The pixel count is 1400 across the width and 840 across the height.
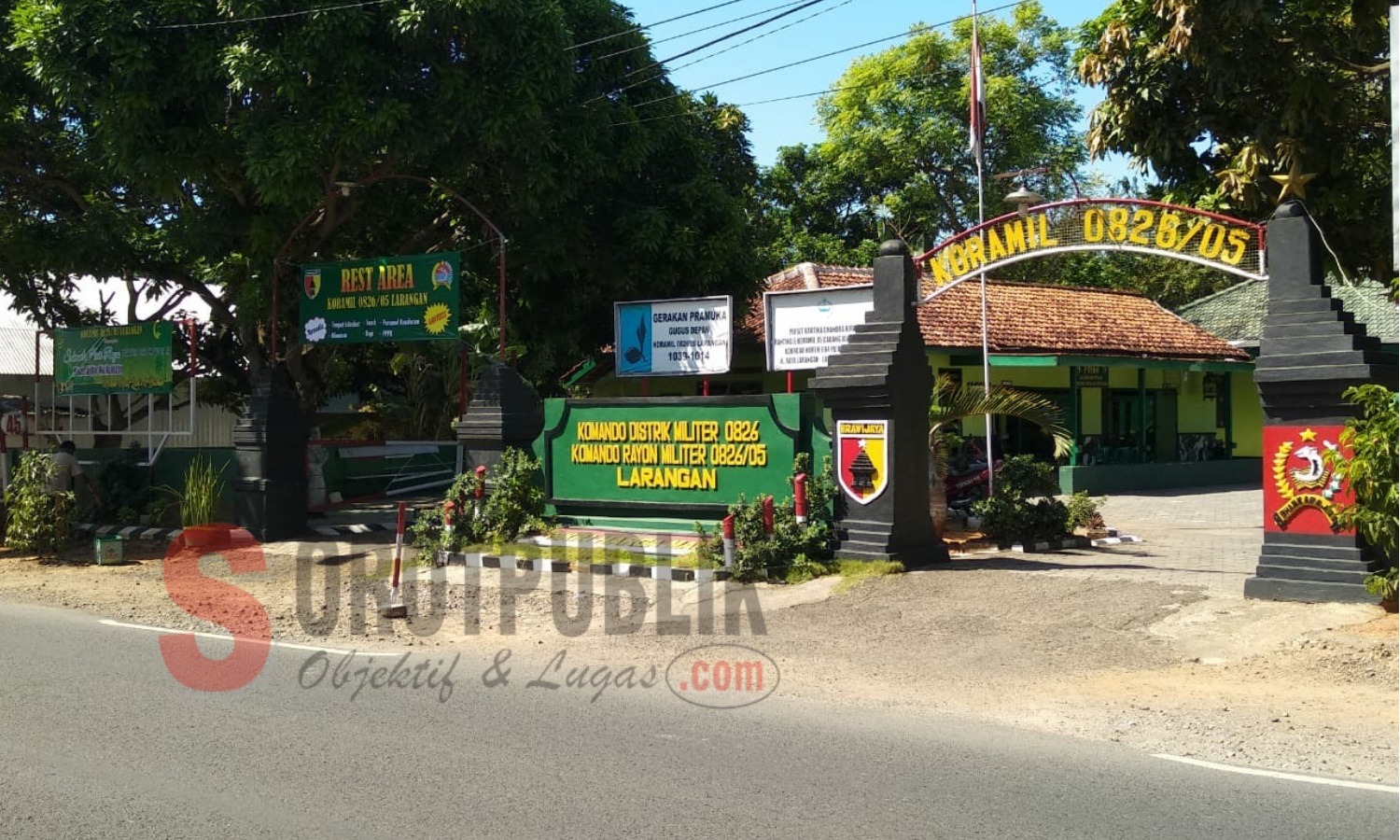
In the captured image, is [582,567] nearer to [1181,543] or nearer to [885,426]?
[885,426]

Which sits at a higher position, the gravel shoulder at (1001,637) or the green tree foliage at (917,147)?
the green tree foliage at (917,147)

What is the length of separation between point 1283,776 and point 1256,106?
400 inches

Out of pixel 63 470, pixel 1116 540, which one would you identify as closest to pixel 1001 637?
pixel 1116 540

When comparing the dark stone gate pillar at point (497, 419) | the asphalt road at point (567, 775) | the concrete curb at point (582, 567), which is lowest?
the asphalt road at point (567, 775)

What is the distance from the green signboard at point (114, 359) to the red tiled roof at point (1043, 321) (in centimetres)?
1003

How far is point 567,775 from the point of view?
5.89 meters

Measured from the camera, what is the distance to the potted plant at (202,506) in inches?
653

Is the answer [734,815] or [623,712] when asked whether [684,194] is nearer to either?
[623,712]

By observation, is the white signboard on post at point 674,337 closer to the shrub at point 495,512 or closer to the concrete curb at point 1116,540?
the shrub at point 495,512

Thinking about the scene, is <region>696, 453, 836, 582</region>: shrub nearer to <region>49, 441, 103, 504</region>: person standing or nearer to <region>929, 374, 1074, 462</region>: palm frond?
<region>929, 374, 1074, 462</region>: palm frond

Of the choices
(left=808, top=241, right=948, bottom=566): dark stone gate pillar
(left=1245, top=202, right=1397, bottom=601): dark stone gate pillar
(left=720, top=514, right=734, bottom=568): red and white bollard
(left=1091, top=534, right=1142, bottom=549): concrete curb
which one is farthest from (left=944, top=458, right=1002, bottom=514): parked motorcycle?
(left=1245, top=202, right=1397, bottom=601): dark stone gate pillar

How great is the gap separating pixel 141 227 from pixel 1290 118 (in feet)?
56.7

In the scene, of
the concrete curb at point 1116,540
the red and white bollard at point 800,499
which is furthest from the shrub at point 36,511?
the concrete curb at point 1116,540

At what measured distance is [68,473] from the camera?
17016mm
